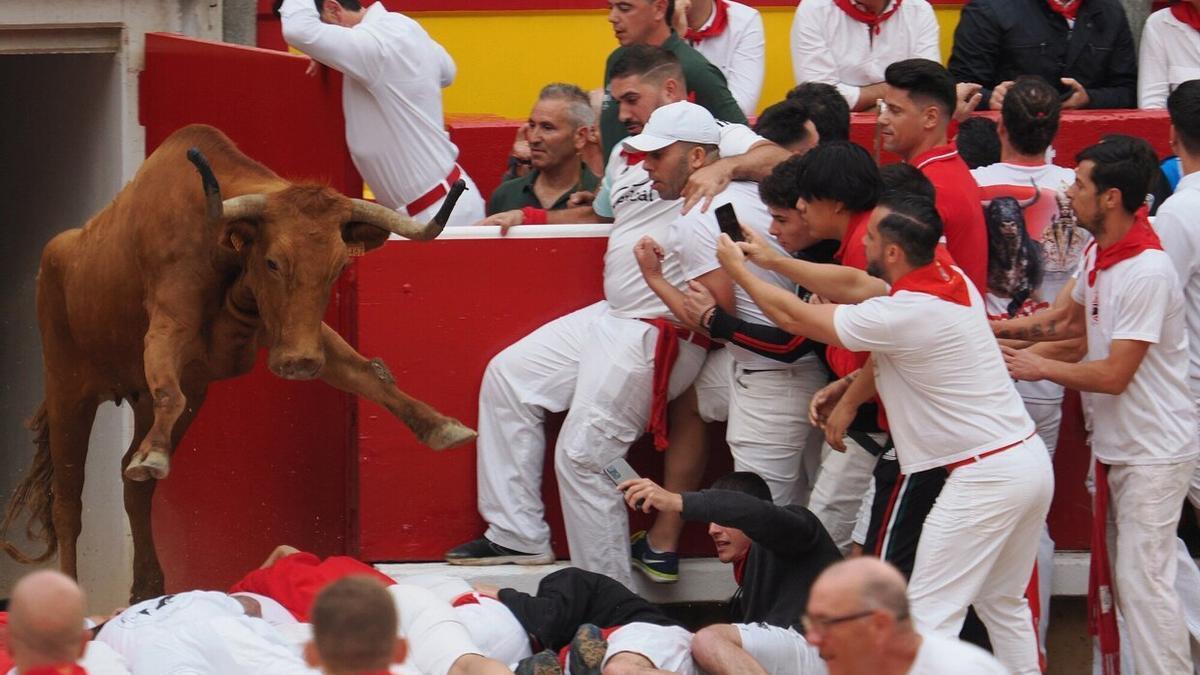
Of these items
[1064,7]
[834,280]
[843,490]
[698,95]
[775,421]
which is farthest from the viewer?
[1064,7]

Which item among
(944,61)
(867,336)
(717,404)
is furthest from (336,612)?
(944,61)

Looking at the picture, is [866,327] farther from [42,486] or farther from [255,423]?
[42,486]

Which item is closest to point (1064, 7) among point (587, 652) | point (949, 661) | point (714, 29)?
point (714, 29)

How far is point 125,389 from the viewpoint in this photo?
26.0 feet

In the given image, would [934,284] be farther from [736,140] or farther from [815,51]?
[815,51]

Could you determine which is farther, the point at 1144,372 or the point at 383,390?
the point at 383,390

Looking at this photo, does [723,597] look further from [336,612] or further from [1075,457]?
[336,612]

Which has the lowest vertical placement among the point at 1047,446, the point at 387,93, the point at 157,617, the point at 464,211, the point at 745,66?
the point at 157,617

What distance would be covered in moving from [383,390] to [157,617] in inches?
46.3

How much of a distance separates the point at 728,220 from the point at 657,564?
159 cm

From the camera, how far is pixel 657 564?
7.97 meters

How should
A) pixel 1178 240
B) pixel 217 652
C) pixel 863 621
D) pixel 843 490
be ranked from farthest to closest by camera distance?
pixel 843 490 → pixel 1178 240 → pixel 217 652 → pixel 863 621

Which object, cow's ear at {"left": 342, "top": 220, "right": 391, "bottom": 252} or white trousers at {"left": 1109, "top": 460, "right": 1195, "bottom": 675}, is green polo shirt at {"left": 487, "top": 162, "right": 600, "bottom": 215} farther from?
white trousers at {"left": 1109, "top": 460, "right": 1195, "bottom": 675}

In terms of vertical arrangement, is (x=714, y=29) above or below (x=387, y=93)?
above
